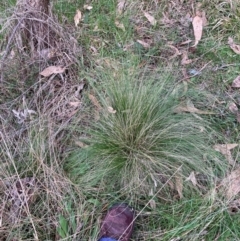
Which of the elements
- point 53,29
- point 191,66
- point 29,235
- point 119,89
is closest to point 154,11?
point 191,66

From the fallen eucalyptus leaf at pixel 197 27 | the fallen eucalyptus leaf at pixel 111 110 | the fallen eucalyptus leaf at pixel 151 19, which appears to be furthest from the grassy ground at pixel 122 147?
the fallen eucalyptus leaf at pixel 151 19

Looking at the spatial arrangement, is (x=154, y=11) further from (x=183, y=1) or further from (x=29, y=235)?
(x=29, y=235)

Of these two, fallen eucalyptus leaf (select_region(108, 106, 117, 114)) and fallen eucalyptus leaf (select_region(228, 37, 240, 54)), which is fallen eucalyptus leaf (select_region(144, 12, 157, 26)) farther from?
fallen eucalyptus leaf (select_region(108, 106, 117, 114))

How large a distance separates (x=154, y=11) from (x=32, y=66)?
3.20 feet

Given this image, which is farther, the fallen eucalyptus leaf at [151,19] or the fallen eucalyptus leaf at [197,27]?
the fallen eucalyptus leaf at [151,19]

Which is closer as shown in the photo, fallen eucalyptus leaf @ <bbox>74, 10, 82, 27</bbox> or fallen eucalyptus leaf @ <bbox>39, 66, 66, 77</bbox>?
fallen eucalyptus leaf @ <bbox>39, 66, 66, 77</bbox>

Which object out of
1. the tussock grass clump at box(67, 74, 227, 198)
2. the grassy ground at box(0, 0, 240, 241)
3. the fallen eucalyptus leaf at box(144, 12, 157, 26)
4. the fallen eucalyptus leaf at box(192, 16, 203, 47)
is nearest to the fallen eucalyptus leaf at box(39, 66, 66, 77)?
the grassy ground at box(0, 0, 240, 241)

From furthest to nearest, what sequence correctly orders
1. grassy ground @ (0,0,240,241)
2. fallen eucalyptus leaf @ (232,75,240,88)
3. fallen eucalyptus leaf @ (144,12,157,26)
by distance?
fallen eucalyptus leaf @ (144,12,157,26) → fallen eucalyptus leaf @ (232,75,240,88) → grassy ground @ (0,0,240,241)

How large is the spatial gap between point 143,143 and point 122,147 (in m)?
0.11

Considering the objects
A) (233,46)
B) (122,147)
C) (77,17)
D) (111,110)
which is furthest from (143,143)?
(77,17)

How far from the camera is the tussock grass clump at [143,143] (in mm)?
2127

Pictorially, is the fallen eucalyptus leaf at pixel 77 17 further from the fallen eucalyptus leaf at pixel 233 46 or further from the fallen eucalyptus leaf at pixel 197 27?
the fallen eucalyptus leaf at pixel 233 46

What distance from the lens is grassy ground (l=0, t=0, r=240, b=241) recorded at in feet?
6.72

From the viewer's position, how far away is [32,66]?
8.54 ft
